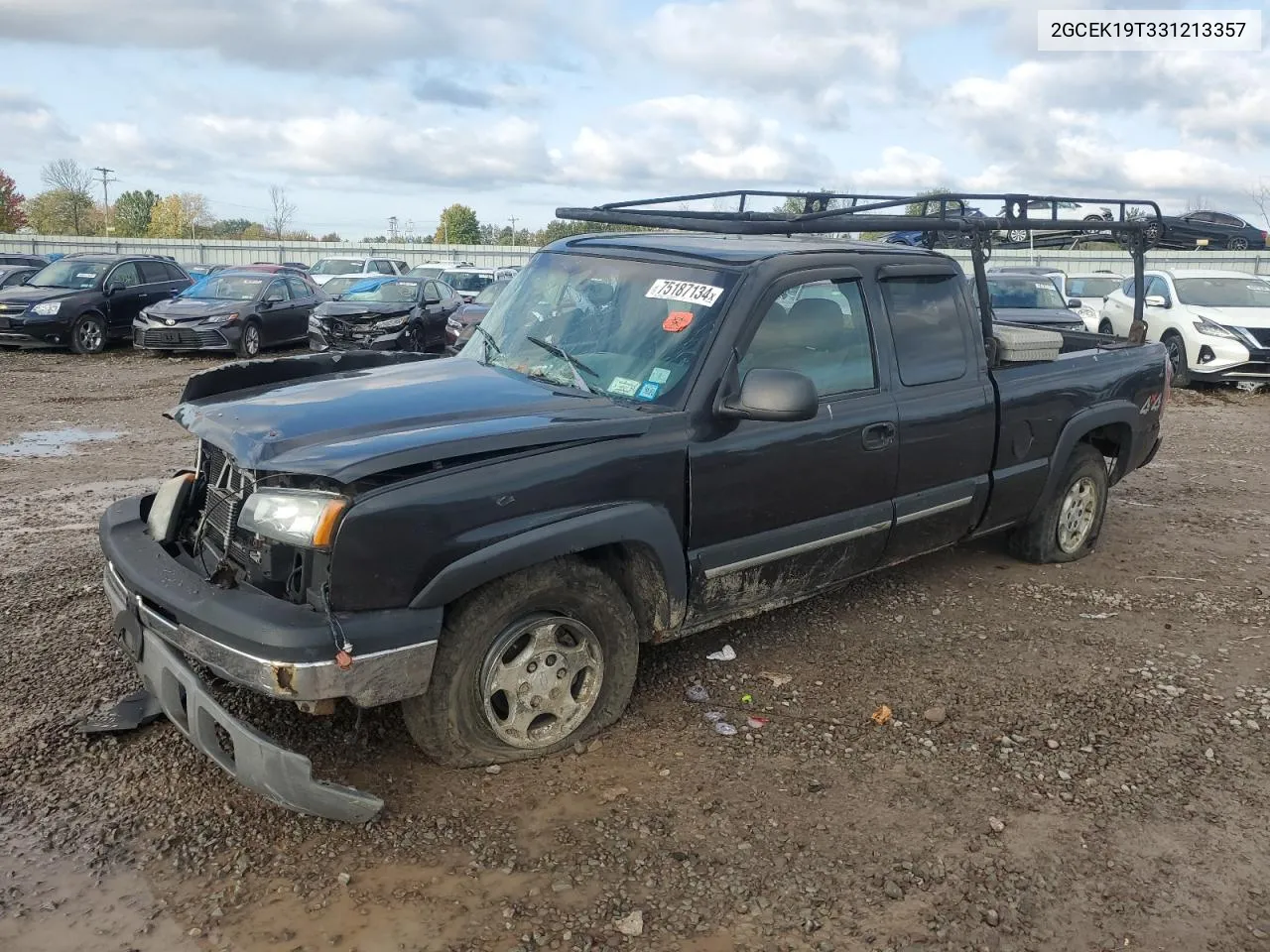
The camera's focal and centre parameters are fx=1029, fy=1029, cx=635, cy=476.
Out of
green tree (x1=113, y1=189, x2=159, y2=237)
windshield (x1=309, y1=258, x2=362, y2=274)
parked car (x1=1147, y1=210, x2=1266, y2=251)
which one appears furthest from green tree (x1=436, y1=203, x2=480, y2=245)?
parked car (x1=1147, y1=210, x2=1266, y2=251)

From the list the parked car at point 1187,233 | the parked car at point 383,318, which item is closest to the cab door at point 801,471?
the parked car at point 1187,233

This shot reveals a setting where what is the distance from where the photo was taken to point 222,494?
11.6 ft

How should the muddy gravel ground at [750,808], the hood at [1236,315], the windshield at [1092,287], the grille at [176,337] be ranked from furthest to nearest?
the windshield at [1092,287], the grille at [176,337], the hood at [1236,315], the muddy gravel ground at [750,808]

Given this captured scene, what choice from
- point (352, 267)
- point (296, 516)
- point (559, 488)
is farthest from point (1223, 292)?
point (352, 267)

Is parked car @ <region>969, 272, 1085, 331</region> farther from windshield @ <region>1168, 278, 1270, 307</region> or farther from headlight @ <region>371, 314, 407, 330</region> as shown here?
headlight @ <region>371, 314, 407, 330</region>

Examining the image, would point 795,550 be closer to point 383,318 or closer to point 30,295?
point 383,318

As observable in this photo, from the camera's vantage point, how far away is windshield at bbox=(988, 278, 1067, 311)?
14.7 meters

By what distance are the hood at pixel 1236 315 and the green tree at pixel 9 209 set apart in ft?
237

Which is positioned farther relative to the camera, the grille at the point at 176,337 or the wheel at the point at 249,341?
the wheel at the point at 249,341

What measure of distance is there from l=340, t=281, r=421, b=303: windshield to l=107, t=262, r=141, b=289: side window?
12.8ft

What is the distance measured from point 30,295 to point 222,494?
1574 cm

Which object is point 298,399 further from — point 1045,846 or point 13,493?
point 13,493

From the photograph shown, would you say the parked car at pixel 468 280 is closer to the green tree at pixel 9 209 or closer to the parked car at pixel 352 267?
the parked car at pixel 352 267

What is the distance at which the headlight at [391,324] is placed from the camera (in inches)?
632
